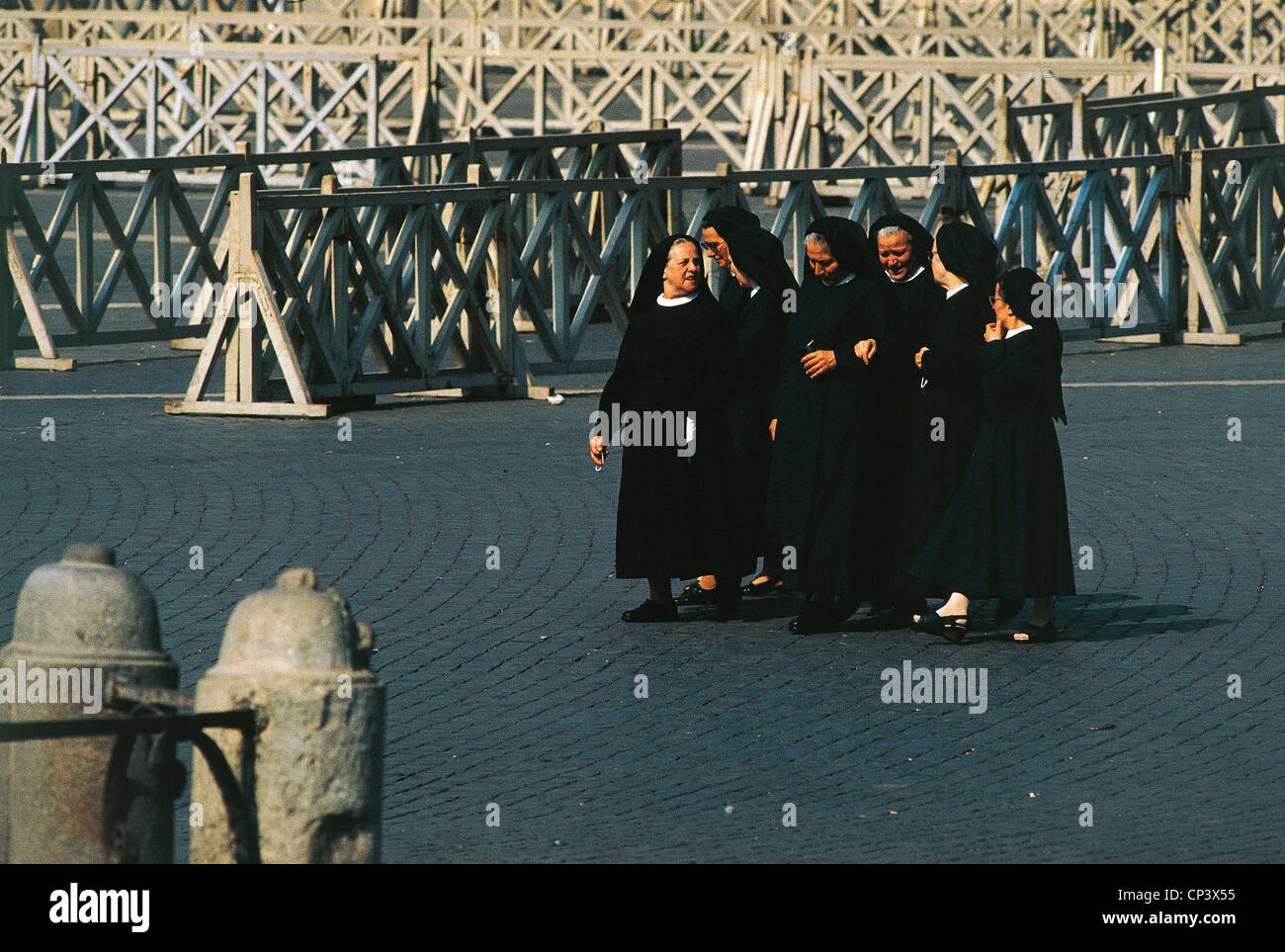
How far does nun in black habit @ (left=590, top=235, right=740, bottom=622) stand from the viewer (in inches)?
353

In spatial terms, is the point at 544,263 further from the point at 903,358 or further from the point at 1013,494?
the point at 1013,494

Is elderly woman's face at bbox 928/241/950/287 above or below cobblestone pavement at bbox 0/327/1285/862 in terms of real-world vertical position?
above

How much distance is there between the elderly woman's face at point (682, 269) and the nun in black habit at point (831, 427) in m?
0.42

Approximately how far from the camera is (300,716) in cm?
445

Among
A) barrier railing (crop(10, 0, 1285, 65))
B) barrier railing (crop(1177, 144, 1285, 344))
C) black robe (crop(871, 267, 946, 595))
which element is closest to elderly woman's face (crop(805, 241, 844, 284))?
black robe (crop(871, 267, 946, 595))

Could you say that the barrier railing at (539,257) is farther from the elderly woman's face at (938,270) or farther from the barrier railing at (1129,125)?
the elderly woman's face at (938,270)

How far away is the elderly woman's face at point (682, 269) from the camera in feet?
29.4

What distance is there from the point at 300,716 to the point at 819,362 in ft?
15.0

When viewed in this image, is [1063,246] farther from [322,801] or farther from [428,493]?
[322,801]

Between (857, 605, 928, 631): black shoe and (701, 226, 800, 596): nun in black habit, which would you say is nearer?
(857, 605, 928, 631): black shoe

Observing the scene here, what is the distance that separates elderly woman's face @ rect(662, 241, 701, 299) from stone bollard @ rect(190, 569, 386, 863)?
457 cm

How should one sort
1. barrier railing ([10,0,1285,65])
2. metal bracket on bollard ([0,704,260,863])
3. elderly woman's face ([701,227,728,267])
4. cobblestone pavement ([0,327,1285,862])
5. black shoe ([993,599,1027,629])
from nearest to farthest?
metal bracket on bollard ([0,704,260,863]) → cobblestone pavement ([0,327,1285,862]) → black shoe ([993,599,1027,629]) → elderly woman's face ([701,227,728,267]) → barrier railing ([10,0,1285,65])

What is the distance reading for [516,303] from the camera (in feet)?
51.2

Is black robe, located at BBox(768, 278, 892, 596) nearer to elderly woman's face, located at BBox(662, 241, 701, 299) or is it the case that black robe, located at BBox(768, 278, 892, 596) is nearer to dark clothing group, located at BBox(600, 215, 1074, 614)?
dark clothing group, located at BBox(600, 215, 1074, 614)
